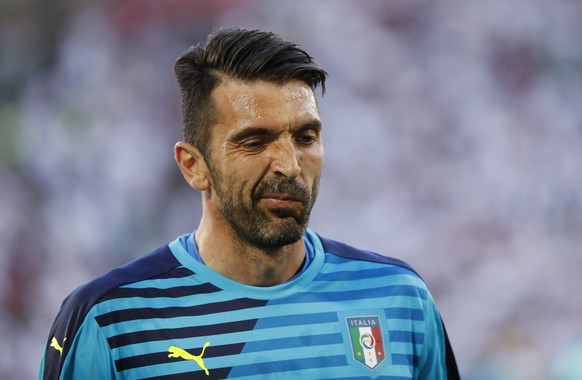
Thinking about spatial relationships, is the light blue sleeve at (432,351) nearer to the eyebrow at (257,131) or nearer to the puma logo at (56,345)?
the eyebrow at (257,131)

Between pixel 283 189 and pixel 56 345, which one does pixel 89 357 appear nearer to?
pixel 56 345

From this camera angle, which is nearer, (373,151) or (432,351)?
(432,351)

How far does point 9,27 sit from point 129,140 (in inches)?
41.2

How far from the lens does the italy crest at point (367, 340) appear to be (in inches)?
101

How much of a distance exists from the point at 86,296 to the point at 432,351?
101 cm

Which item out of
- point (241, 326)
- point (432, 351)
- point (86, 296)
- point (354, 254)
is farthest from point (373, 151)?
point (86, 296)

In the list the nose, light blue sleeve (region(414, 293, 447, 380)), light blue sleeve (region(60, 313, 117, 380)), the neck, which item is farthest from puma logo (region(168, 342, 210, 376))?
light blue sleeve (region(414, 293, 447, 380))

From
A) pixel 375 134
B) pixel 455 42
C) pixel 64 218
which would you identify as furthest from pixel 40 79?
pixel 455 42

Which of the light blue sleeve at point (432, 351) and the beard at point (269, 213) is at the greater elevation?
the beard at point (269, 213)

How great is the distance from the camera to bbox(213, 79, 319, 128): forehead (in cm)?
248

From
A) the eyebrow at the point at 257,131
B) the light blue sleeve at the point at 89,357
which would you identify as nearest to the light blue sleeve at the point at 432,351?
the eyebrow at the point at 257,131

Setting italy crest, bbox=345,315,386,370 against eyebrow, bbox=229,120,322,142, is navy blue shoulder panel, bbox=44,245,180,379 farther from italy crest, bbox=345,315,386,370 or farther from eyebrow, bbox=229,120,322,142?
italy crest, bbox=345,315,386,370

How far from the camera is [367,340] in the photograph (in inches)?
102

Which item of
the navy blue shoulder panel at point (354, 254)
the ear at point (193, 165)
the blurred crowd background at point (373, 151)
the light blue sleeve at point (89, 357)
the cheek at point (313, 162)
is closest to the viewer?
the light blue sleeve at point (89, 357)
